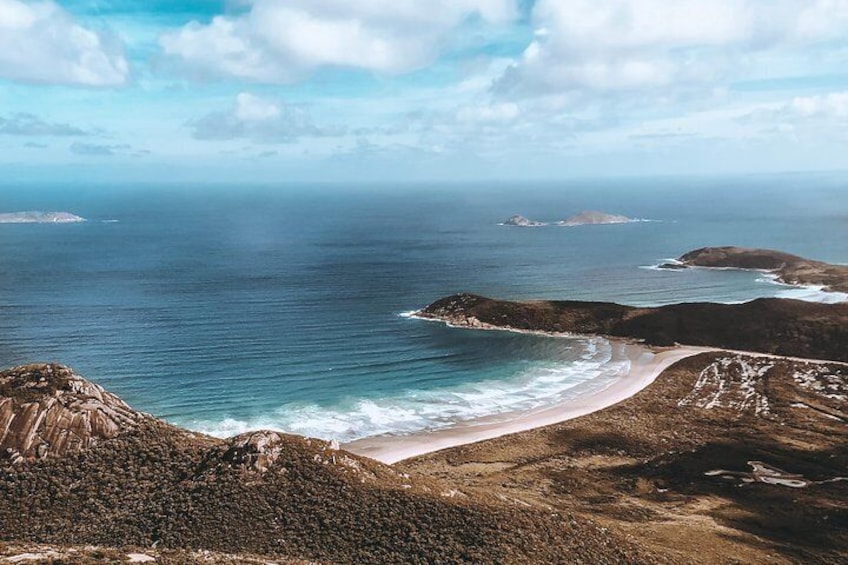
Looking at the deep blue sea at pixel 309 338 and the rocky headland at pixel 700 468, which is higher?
the deep blue sea at pixel 309 338

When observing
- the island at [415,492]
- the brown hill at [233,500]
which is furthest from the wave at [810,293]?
the brown hill at [233,500]

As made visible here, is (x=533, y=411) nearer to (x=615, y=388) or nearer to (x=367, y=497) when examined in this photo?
(x=615, y=388)

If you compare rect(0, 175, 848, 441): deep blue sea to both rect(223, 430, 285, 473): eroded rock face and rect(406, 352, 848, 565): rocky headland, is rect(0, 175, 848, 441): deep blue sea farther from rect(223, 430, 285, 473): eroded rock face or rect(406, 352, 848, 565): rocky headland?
rect(223, 430, 285, 473): eroded rock face

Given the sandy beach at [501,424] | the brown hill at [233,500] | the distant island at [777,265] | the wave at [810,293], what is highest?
the distant island at [777,265]

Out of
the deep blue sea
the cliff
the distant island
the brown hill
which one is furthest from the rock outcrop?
the brown hill

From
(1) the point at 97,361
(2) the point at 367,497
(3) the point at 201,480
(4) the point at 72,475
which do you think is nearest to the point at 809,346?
(2) the point at 367,497

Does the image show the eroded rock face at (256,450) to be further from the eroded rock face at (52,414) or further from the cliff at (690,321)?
the cliff at (690,321)

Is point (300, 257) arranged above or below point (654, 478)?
above
